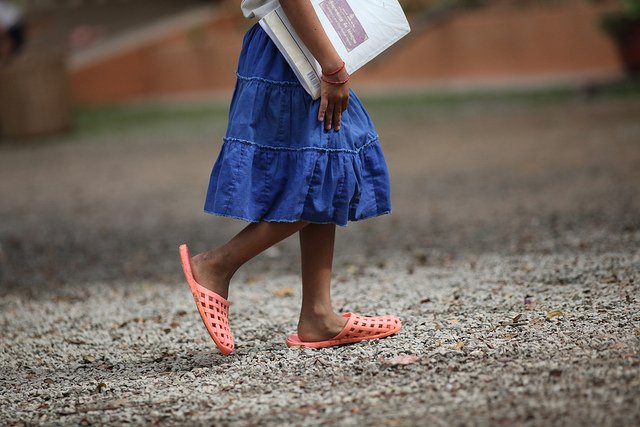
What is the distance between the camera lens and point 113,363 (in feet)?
8.38

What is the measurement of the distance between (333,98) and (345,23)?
0.24 metres

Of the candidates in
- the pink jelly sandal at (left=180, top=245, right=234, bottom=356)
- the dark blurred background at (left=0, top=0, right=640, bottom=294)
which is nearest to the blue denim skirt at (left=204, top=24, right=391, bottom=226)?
the pink jelly sandal at (left=180, top=245, right=234, bottom=356)

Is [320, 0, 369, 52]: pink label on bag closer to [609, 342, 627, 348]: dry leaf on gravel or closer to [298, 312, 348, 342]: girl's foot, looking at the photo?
[298, 312, 348, 342]: girl's foot

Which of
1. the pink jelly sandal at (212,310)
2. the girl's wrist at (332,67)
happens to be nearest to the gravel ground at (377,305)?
the pink jelly sandal at (212,310)

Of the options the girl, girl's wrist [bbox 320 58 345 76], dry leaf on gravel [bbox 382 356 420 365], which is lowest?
dry leaf on gravel [bbox 382 356 420 365]

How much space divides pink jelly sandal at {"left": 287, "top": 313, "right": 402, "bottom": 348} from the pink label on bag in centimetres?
91

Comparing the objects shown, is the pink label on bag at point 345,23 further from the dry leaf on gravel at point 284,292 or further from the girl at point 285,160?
the dry leaf on gravel at point 284,292

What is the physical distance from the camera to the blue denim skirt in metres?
2.16

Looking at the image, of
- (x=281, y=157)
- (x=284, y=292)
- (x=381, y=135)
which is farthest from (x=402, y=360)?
(x=381, y=135)

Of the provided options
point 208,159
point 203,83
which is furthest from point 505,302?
point 203,83

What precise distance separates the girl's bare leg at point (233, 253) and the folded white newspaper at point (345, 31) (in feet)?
1.43

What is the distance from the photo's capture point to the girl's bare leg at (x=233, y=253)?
2248 millimetres

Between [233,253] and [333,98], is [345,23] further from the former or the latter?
[233,253]

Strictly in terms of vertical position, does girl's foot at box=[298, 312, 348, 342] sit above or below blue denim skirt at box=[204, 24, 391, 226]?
below
